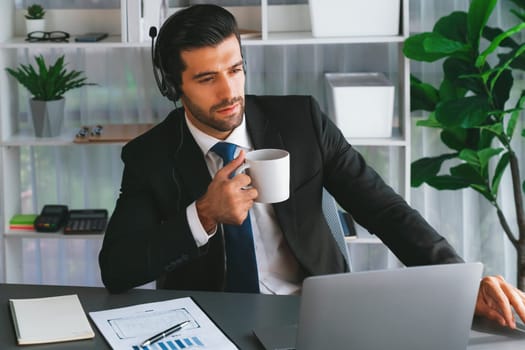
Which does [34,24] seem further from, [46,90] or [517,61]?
[517,61]

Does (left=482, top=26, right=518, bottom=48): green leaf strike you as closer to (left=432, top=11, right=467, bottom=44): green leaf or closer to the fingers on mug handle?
(left=432, top=11, right=467, bottom=44): green leaf

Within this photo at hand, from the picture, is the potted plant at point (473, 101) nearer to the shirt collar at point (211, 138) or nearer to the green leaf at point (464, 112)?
the green leaf at point (464, 112)

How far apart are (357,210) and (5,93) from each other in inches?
62.7

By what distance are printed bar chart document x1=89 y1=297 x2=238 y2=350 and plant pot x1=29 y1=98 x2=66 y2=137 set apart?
1529 millimetres

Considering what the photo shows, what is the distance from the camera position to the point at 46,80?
3084mm

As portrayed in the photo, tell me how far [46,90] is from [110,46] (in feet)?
1.09

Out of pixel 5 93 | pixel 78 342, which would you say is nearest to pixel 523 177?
pixel 5 93

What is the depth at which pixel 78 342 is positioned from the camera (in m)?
1.58

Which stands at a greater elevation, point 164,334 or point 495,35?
point 495,35

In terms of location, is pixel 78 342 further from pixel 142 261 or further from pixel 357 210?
pixel 357 210

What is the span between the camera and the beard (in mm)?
1976

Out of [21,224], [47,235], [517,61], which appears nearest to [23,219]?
[21,224]

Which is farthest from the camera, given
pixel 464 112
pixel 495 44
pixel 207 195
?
pixel 464 112

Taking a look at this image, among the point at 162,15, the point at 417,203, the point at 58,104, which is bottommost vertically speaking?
the point at 417,203
